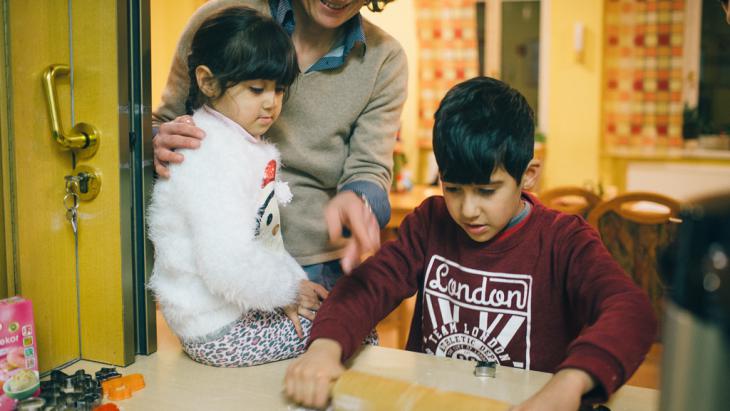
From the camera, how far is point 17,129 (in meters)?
0.93

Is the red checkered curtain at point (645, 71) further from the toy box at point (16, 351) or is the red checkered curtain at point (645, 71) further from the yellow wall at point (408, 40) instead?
the toy box at point (16, 351)

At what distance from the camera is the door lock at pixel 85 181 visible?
974 millimetres

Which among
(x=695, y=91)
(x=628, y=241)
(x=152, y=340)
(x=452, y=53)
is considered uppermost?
(x=452, y=53)

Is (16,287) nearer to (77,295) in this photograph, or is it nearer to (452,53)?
(77,295)

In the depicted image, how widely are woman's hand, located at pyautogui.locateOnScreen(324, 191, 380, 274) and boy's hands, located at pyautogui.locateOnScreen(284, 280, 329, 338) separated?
0.08 metres

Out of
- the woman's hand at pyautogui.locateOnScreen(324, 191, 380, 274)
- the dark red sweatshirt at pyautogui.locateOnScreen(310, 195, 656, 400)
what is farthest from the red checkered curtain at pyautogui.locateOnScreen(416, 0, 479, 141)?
the woman's hand at pyautogui.locateOnScreen(324, 191, 380, 274)

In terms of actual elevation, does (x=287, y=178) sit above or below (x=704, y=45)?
below

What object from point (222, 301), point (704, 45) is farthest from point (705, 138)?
point (222, 301)

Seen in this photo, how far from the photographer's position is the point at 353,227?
1.04m

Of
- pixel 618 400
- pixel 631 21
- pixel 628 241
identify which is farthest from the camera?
pixel 631 21

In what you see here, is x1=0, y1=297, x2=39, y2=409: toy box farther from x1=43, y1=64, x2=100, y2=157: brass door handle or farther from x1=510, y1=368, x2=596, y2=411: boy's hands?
x1=510, y1=368, x2=596, y2=411: boy's hands

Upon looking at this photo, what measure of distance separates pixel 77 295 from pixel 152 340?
139 millimetres

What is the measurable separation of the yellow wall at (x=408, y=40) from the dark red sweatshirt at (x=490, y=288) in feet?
14.3

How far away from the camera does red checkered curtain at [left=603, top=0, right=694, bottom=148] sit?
4836 millimetres
